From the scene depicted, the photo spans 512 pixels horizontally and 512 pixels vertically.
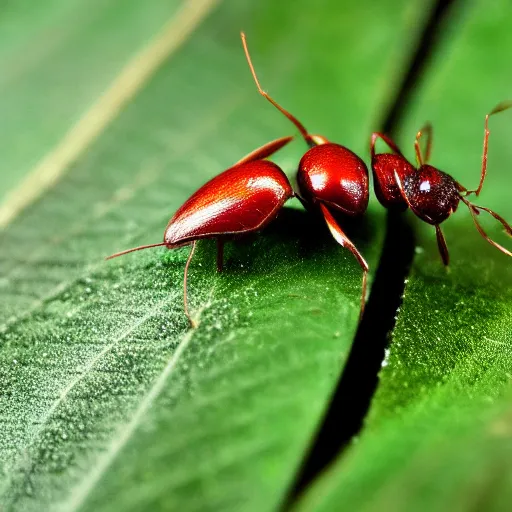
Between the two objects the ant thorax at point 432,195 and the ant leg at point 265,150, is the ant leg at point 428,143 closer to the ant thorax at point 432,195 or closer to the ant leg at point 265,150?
the ant thorax at point 432,195

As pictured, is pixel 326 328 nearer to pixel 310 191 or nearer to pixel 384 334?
pixel 384 334

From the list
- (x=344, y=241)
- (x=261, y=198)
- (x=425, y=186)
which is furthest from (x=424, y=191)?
(x=261, y=198)

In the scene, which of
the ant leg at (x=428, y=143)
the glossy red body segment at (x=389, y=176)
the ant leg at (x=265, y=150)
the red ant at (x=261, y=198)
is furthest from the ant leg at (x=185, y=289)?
the ant leg at (x=428, y=143)

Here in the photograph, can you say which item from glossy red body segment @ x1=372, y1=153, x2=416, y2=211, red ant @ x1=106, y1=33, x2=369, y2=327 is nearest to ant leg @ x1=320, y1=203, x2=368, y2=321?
red ant @ x1=106, y1=33, x2=369, y2=327

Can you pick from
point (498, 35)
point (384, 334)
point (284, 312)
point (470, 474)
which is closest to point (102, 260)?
point (284, 312)

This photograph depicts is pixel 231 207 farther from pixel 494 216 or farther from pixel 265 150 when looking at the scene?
pixel 494 216
